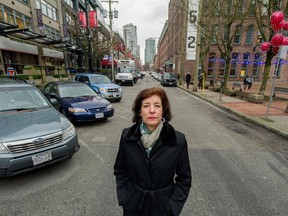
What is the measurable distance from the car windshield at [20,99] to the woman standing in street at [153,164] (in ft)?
11.9

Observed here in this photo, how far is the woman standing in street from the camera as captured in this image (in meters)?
1.43

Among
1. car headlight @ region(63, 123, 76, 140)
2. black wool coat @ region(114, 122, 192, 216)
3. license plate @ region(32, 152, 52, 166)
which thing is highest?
black wool coat @ region(114, 122, 192, 216)

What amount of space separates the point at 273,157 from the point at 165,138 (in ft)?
12.7

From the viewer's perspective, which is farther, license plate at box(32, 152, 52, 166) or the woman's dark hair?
license plate at box(32, 152, 52, 166)

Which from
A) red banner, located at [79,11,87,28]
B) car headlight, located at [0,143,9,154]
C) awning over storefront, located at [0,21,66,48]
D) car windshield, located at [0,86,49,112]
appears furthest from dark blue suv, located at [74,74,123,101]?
red banner, located at [79,11,87,28]

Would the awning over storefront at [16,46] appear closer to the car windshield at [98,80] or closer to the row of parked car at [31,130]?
the car windshield at [98,80]

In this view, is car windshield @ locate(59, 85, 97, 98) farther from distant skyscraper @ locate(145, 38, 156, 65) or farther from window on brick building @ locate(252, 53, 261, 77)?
distant skyscraper @ locate(145, 38, 156, 65)

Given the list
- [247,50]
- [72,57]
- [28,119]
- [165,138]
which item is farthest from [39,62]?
[247,50]

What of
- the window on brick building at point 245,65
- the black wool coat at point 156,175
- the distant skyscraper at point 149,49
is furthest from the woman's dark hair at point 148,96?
the distant skyscraper at point 149,49

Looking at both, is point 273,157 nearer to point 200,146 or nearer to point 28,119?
point 200,146

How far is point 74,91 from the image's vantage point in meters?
6.61

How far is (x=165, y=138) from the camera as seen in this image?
1462 mm

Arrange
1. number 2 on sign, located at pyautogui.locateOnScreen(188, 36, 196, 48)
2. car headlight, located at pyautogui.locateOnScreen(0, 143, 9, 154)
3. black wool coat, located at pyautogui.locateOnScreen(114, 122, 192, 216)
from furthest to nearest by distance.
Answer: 1. number 2 on sign, located at pyautogui.locateOnScreen(188, 36, 196, 48)
2. car headlight, located at pyautogui.locateOnScreen(0, 143, 9, 154)
3. black wool coat, located at pyautogui.locateOnScreen(114, 122, 192, 216)

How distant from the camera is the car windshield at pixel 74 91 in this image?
637 centimetres
